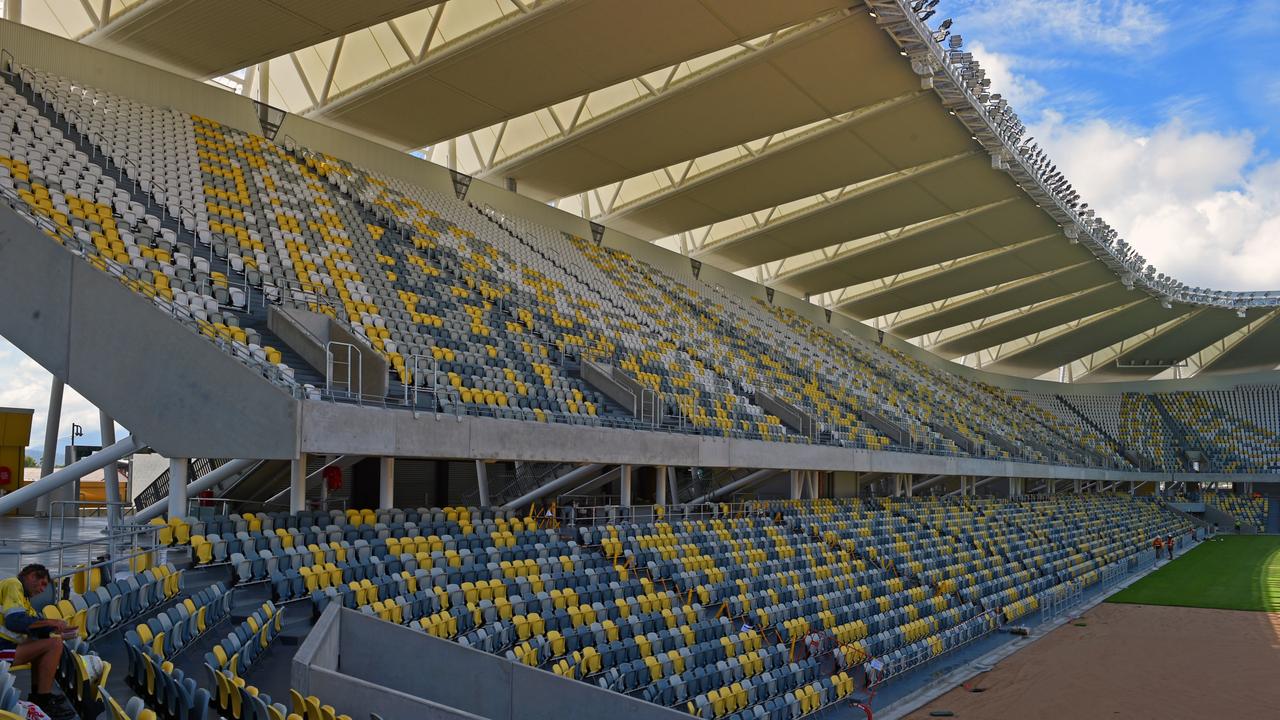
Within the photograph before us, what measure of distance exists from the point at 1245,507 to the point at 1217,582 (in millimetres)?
27876

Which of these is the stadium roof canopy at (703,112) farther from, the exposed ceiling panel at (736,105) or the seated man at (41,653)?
the seated man at (41,653)

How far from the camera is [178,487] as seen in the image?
1305cm

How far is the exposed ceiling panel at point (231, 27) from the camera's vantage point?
1969cm

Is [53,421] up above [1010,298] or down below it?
below

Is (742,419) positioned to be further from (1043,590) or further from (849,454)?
(1043,590)

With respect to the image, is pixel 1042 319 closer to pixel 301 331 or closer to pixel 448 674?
pixel 301 331

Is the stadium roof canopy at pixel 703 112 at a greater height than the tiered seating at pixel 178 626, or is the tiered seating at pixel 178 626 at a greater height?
the stadium roof canopy at pixel 703 112

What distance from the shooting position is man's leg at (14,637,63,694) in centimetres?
698

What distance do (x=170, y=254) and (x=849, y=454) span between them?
18.4 m

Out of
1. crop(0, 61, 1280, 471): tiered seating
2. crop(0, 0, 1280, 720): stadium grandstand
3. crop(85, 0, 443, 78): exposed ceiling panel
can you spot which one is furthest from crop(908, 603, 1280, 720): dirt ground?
crop(85, 0, 443, 78): exposed ceiling panel

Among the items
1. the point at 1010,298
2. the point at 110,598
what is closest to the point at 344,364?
the point at 110,598

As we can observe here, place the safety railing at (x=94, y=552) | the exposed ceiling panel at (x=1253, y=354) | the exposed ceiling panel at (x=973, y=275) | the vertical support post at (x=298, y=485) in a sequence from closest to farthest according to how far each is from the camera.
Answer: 1. the safety railing at (x=94, y=552)
2. the vertical support post at (x=298, y=485)
3. the exposed ceiling panel at (x=973, y=275)
4. the exposed ceiling panel at (x=1253, y=354)

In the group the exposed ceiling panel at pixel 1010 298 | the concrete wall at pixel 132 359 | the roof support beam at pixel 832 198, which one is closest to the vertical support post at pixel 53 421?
the concrete wall at pixel 132 359

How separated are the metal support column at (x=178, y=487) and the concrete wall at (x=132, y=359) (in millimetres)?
395
